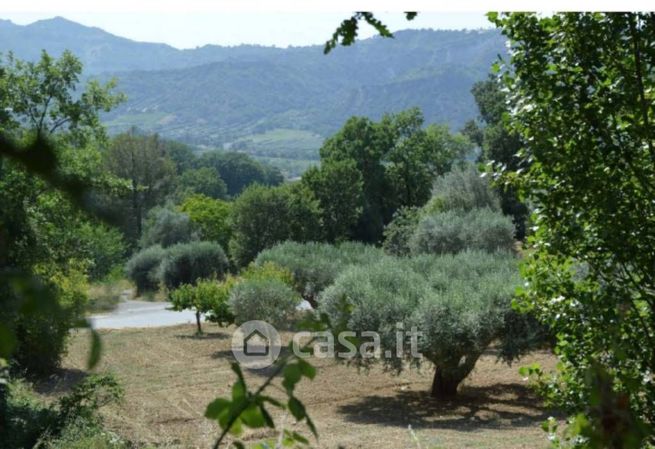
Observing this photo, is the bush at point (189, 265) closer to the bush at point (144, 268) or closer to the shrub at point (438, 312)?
the bush at point (144, 268)

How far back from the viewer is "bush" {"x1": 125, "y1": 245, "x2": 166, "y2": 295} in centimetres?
3281

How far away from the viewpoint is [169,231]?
123 feet

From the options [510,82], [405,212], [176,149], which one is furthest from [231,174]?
[510,82]

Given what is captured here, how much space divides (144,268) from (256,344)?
1483 cm

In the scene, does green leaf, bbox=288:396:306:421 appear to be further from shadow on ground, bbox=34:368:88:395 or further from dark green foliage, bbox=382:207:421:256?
dark green foliage, bbox=382:207:421:256

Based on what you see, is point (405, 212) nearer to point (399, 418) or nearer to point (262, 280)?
point (262, 280)

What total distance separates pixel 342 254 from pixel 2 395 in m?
12.9

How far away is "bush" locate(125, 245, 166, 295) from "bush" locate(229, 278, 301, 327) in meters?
15.4

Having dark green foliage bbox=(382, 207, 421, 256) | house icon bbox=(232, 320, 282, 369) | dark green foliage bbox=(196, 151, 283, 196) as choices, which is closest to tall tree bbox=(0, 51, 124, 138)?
house icon bbox=(232, 320, 282, 369)

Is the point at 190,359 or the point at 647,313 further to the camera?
the point at 190,359

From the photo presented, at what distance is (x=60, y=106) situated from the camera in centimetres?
1318

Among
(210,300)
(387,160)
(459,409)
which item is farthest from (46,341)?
(387,160)

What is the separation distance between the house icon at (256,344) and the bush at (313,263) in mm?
1732

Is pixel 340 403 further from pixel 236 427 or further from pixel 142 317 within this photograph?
pixel 142 317
